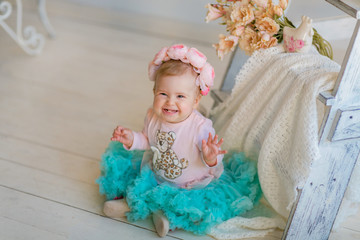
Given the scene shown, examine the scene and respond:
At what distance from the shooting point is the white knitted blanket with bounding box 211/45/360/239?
3.64 feet

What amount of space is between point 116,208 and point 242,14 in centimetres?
70

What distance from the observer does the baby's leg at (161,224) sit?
4.03ft

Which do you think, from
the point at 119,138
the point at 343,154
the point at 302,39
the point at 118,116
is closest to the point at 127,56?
the point at 118,116

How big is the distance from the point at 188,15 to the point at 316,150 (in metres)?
1.71

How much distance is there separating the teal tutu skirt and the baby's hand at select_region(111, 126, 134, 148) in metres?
0.09

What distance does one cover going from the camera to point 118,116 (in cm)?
184

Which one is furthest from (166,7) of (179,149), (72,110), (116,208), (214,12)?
A: (116,208)

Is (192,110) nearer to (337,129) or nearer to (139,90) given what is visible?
(337,129)

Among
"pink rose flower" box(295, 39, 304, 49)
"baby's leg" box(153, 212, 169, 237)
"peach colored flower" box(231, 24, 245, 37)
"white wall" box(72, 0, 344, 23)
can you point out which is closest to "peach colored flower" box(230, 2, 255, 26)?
"peach colored flower" box(231, 24, 245, 37)

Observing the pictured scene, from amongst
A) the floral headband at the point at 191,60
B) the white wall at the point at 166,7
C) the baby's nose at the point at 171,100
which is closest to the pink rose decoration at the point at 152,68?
the floral headband at the point at 191,60

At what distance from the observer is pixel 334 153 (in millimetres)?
1138

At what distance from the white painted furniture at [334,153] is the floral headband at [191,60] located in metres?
0.33

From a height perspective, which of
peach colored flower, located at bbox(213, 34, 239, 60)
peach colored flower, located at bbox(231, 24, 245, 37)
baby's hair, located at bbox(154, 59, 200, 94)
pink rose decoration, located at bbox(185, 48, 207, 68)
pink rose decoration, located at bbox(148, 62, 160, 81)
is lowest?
pink rose decoration, located at bbox(148, 62, 160, 81)

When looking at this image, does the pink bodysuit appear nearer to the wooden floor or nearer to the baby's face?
the baby's face
